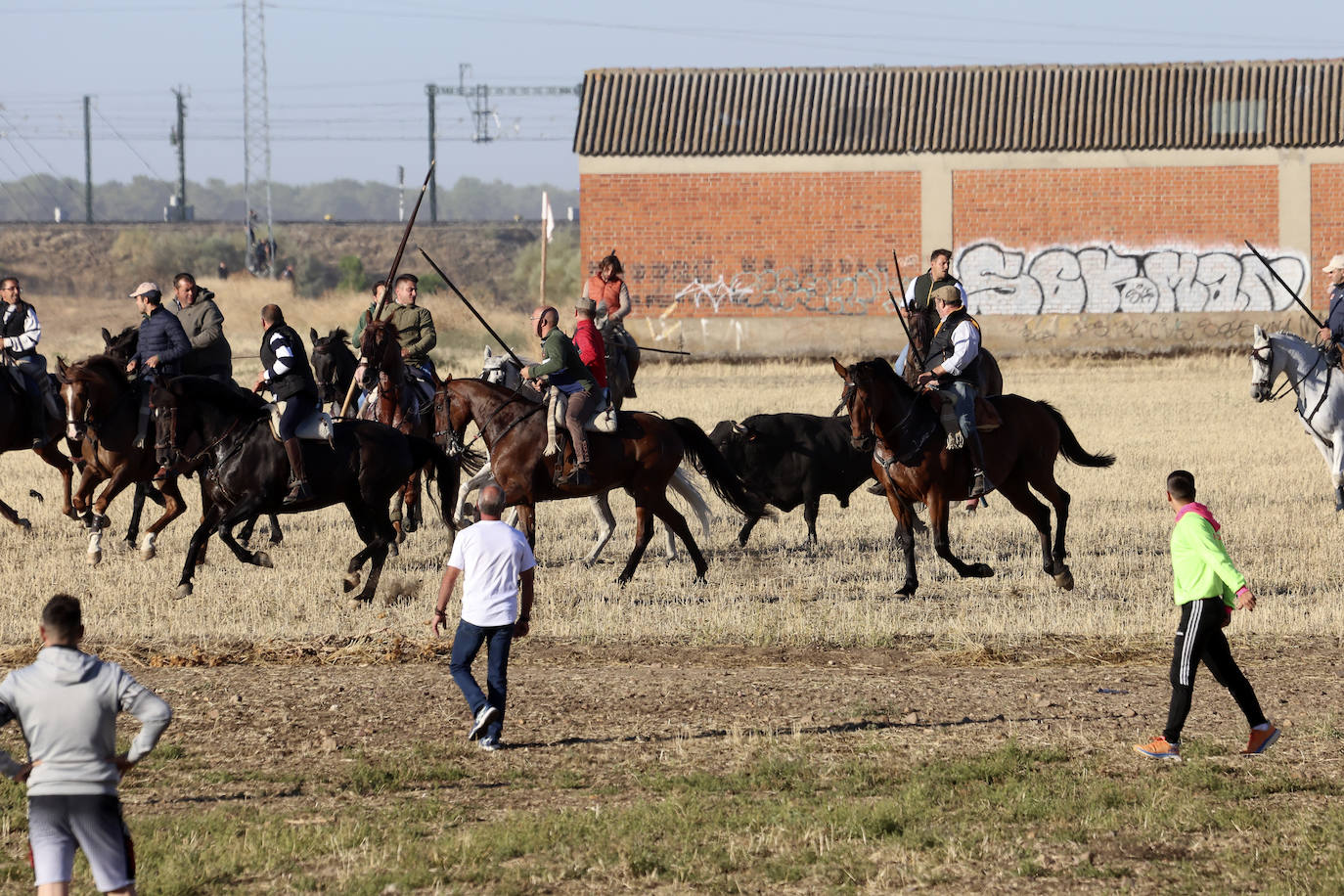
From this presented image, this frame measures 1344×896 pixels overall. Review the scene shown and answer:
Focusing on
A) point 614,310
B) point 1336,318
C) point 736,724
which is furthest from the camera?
point 614,310

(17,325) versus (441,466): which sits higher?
(17,325)

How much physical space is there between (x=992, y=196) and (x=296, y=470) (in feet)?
104

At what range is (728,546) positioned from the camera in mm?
16172

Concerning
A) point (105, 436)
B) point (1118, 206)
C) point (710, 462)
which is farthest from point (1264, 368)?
point (1118, 206)

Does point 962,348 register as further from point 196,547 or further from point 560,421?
point 196,547

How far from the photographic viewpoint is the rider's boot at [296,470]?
13320mm

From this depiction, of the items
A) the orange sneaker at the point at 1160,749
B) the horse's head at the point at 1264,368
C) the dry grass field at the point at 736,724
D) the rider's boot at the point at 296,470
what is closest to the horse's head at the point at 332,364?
the dry grass field at the point at 736,724

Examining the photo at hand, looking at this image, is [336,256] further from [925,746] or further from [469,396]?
[925,746]

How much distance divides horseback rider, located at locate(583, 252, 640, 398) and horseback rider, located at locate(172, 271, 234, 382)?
13.8 ft

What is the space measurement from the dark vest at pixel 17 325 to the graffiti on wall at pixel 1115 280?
28.4 meters

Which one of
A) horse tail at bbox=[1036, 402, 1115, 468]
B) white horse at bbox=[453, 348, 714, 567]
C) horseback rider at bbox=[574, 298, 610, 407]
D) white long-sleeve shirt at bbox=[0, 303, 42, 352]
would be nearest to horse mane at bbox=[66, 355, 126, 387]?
white long-sleeve shirt at bbox=[0, 303, 42, 352]

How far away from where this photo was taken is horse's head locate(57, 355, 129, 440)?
14.2 meters

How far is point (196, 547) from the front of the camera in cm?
1334

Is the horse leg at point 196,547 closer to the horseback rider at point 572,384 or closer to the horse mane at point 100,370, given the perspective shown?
the horse mane at point 100,370
